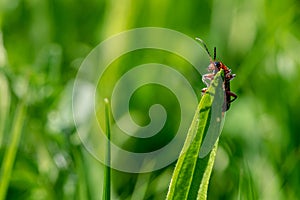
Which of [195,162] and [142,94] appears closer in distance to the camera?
[195,162]

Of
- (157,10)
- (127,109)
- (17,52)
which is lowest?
(127,109)

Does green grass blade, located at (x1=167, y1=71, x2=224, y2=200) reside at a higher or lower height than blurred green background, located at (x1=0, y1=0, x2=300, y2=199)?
lower

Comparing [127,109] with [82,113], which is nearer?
[82,113]

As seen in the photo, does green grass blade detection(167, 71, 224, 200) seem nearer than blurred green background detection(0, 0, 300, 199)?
Yes

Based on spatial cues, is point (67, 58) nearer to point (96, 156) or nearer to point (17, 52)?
point (17, 52)

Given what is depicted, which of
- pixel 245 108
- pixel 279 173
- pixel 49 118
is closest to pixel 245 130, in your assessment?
pixel 245 108
